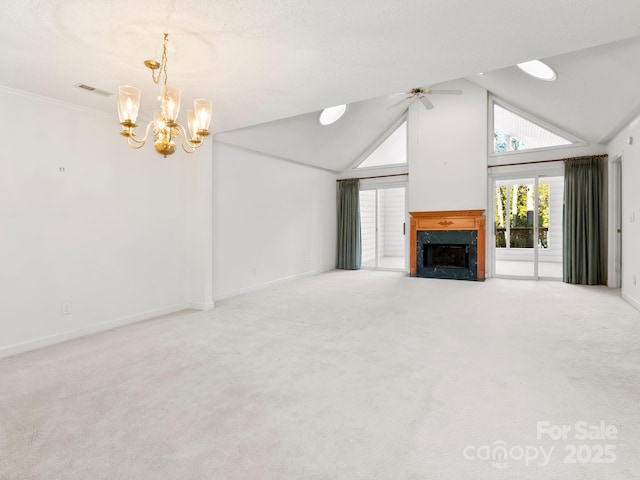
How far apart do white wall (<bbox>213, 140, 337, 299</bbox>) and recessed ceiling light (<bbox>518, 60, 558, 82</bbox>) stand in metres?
4.13

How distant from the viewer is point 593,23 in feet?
6.97

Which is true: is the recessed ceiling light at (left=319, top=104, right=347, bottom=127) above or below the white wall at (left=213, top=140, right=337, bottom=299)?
above

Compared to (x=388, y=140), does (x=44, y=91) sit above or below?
below

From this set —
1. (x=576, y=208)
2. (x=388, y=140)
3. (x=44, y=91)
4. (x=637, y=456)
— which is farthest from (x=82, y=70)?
(x=576, y=208)

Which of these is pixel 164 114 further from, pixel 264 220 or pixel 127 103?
pixel 264 220

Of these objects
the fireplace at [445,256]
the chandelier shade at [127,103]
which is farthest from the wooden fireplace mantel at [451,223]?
the chandelier shade at [127,103]

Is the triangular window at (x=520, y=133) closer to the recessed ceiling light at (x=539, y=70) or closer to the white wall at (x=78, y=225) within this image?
the recessed ceiling light at (x=539, y=70)

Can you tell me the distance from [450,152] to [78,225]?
646 centimetres

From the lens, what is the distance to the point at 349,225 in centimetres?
841

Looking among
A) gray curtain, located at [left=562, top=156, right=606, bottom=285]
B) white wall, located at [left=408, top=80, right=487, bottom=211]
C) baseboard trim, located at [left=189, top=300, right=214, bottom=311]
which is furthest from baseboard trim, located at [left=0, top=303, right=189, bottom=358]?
gray curtain, located at [left=562, top=156, right=606, bottom=285]

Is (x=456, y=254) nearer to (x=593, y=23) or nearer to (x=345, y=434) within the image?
(x=593, y=23)

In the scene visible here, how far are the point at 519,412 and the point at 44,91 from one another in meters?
4.49

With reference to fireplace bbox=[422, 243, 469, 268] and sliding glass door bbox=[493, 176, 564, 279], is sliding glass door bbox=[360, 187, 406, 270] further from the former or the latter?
sliding glass door bbox=[493, 176, 564, 279]

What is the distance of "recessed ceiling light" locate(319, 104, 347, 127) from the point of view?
6348 mm
